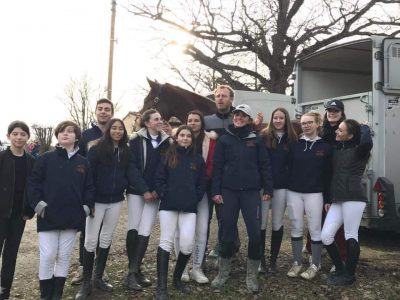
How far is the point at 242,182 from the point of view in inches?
174

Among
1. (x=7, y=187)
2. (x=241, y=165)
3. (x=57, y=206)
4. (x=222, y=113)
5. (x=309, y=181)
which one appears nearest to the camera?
(x=57, y=206)

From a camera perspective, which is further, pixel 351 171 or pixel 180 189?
pixel 351 171

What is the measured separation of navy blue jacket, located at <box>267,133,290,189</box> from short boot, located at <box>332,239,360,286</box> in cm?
96

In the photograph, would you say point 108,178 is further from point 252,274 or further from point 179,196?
point 252,274

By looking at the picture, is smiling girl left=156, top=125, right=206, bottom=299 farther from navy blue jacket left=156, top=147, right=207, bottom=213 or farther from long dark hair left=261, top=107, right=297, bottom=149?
long dark hair left=261, top=107, right=297, bottom=149

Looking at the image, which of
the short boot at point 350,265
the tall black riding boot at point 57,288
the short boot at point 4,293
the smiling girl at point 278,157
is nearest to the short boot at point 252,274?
the smiling girl at point 278,157

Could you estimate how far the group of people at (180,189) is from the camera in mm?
3984

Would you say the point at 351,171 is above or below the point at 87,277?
above

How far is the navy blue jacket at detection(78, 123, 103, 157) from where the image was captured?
473cm

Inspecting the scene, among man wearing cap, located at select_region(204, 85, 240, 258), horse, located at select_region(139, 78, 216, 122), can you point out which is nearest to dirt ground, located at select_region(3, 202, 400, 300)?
man wearing cap, located at select_region(204, 85, 240, 258)

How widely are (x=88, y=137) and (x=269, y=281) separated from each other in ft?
8.79

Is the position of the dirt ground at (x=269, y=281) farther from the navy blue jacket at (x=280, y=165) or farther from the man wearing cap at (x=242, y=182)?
the navy blue jacket at (x=280, y=165)

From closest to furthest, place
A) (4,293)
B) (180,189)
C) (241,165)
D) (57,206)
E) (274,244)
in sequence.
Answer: (57,206) < (4,293) < (180,189) < (241,165) < (274,244)

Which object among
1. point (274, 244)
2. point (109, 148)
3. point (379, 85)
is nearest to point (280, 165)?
point (274, 244)
